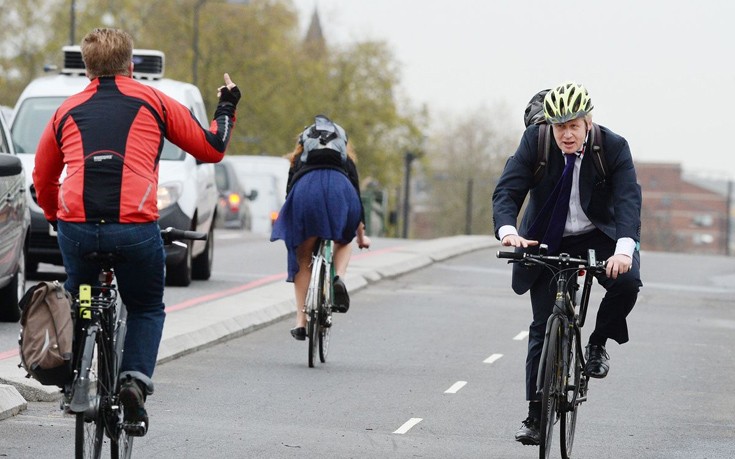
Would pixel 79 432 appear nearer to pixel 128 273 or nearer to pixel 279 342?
pixel 128 273

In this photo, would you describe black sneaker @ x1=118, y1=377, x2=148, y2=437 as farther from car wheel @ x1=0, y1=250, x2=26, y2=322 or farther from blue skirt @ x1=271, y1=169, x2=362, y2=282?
car wheel @ x1=0, y1=250, x2=26, y2=322

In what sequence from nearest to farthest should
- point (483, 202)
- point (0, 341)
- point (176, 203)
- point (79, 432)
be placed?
point (79, 432), point (0, 341), point (176, 203), point (483, 202)

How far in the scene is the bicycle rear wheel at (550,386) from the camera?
692 cm

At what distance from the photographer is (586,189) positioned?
727 cm

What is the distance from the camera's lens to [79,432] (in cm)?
588

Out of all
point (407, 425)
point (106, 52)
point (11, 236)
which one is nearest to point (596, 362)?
point (407, 425)

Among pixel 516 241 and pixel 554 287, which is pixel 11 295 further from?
pixel 516 241

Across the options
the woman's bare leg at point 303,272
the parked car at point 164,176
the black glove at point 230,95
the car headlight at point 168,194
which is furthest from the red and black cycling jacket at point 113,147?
the car headlight at point 168,194

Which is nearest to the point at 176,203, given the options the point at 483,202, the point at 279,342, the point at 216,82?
the point at 279,342

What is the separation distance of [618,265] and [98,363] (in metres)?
2.31

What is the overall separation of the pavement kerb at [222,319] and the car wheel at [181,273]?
0.88m

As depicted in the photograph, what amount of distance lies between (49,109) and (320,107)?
6166 centimetres

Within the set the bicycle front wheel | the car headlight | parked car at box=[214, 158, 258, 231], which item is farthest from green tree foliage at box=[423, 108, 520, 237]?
the bicycle front wheel

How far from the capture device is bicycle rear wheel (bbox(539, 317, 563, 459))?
6922 millimetres
